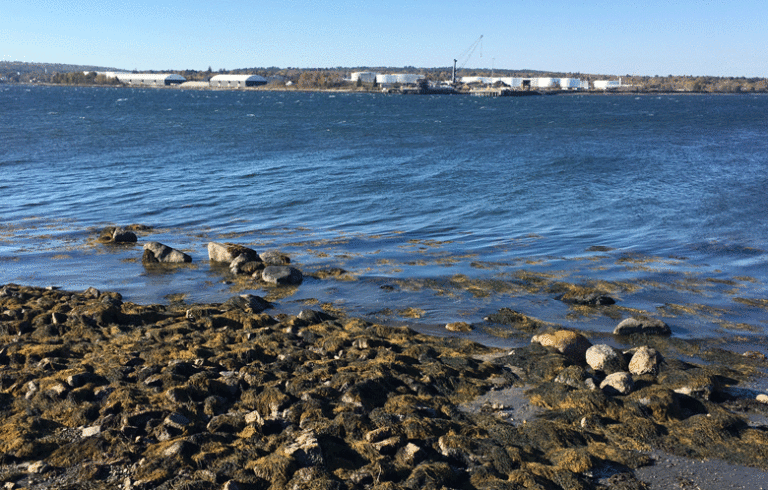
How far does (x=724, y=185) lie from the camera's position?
127 feet

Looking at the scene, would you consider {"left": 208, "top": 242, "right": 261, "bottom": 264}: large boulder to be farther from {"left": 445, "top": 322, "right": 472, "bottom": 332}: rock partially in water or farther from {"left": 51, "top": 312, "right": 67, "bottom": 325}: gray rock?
{"left": 445, "top": 322, "right": 472, "bottom": 332}: rock partially in water

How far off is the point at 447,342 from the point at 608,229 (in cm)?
1634

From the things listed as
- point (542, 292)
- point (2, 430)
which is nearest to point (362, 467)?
point (2, 430)

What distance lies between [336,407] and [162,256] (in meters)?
12.6

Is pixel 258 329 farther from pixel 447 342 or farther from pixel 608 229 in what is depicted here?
pixel 608 229

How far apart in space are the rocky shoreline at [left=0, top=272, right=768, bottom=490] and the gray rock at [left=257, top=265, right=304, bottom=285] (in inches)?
166

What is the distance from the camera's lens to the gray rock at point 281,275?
1881 cm

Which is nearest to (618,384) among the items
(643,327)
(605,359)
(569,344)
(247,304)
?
(605,359)

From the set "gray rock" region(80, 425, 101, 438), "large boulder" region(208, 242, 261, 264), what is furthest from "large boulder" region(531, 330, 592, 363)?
"large boulder" region(208, 242, 261, 264)

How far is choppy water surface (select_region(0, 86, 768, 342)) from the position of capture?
58.6 ft

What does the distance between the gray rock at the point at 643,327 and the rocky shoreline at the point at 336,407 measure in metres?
0.16

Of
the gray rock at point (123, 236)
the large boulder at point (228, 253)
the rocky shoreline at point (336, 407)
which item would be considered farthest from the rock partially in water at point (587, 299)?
the gray rock at point (123, 236)

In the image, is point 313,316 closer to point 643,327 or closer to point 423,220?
point 643,327

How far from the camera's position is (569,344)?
42.9ft
